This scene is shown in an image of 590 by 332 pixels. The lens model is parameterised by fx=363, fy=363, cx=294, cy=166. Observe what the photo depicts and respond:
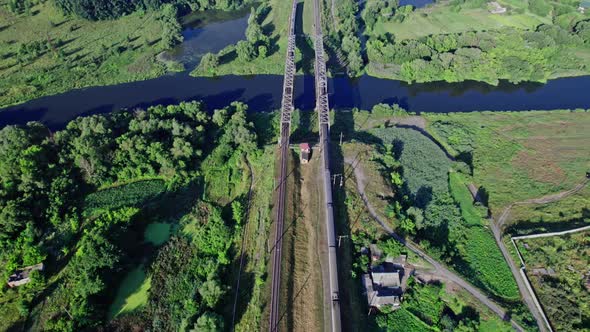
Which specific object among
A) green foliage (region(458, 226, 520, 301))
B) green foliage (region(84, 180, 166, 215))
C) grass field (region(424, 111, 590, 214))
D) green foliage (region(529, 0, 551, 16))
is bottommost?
green foliage (region(458, 226, 520, 301))

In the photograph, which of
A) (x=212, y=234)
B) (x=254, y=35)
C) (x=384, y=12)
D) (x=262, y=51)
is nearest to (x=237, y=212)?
(x=212, y=234)

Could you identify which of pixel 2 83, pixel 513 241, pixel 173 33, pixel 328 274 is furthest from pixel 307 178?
pixel 2 83

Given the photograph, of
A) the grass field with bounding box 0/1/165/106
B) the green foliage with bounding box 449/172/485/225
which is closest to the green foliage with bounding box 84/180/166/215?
the grass field with bounding box 0/1/165/106

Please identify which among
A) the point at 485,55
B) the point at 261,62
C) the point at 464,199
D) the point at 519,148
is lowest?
the point at 464,199

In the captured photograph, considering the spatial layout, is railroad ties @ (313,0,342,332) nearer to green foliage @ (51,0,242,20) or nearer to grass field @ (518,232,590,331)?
grass field @ (518,232,590,331)

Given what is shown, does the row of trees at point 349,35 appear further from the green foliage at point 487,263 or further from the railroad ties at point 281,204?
the green foliage at point 487,263

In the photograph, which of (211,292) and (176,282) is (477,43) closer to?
(211,292)
